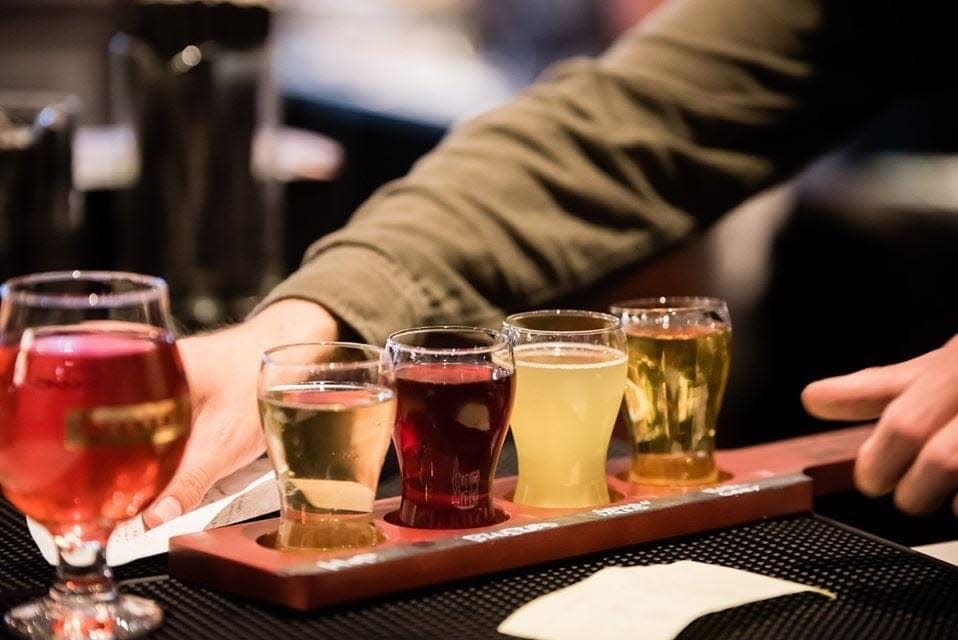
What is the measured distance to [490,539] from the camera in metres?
1.02

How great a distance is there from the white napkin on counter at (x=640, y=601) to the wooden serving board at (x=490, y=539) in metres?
0.05

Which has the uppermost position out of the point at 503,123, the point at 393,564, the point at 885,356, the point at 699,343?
the point at 503,123

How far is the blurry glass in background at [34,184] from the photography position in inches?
A: 90.9

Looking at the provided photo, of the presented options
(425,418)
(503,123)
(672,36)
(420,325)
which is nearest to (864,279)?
(672,36)

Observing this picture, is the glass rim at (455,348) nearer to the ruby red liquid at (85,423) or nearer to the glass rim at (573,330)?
the glass rim at (573,330)

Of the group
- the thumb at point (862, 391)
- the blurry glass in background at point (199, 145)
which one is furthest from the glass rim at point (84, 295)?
the blurry glass in background at point (199, 145)

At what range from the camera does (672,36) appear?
1801mm

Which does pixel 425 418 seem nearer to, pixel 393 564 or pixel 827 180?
pixel 393 564

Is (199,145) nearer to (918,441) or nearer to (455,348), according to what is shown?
(455,348)

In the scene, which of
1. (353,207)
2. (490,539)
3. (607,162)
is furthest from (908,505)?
(353,207)

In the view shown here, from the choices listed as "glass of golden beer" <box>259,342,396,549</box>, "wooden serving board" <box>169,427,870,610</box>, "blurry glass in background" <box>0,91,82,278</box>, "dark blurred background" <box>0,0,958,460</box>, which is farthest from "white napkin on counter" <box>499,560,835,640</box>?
"blurry glass in background" <box>0,91,82,278</box>

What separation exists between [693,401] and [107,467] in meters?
0.54

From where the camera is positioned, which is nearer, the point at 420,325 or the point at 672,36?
the point at 420,325

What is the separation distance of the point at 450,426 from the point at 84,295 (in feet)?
0.93
